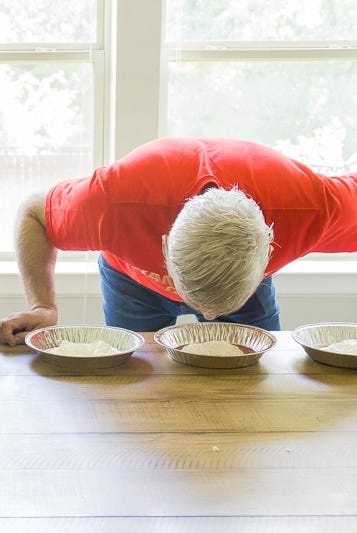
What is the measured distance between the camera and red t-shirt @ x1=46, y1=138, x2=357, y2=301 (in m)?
1.69

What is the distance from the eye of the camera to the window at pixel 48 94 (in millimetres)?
2658

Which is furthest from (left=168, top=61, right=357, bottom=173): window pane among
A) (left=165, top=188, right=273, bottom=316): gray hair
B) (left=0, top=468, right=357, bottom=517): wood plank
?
(left=0, top=468, right=357, bottom=517): wood plank

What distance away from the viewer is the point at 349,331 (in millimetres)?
1750

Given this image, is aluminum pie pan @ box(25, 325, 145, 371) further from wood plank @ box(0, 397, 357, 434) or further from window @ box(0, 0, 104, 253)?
window @ box(0, 0, 104, 253)

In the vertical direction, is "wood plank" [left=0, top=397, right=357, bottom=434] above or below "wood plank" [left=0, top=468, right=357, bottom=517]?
below

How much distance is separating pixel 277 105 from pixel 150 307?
115 cm

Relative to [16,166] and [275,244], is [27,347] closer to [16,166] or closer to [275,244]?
[275,244]

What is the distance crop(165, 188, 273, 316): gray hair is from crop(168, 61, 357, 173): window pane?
4.35ft

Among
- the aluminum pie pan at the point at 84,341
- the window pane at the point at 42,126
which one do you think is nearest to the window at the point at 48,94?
the window pane at the point at 42,126

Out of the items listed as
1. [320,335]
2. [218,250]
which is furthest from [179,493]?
[320,335]

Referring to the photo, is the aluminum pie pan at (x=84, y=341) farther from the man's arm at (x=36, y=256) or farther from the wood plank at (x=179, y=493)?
the wood plank at (x=179, y=493)

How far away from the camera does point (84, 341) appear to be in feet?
5.45

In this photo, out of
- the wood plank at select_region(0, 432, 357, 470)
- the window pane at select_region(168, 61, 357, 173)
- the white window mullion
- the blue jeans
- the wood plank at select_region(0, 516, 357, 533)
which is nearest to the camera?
the wood plank at select_region(0, 516, 357, 533)

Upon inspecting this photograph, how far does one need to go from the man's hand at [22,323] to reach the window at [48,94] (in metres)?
1.09
